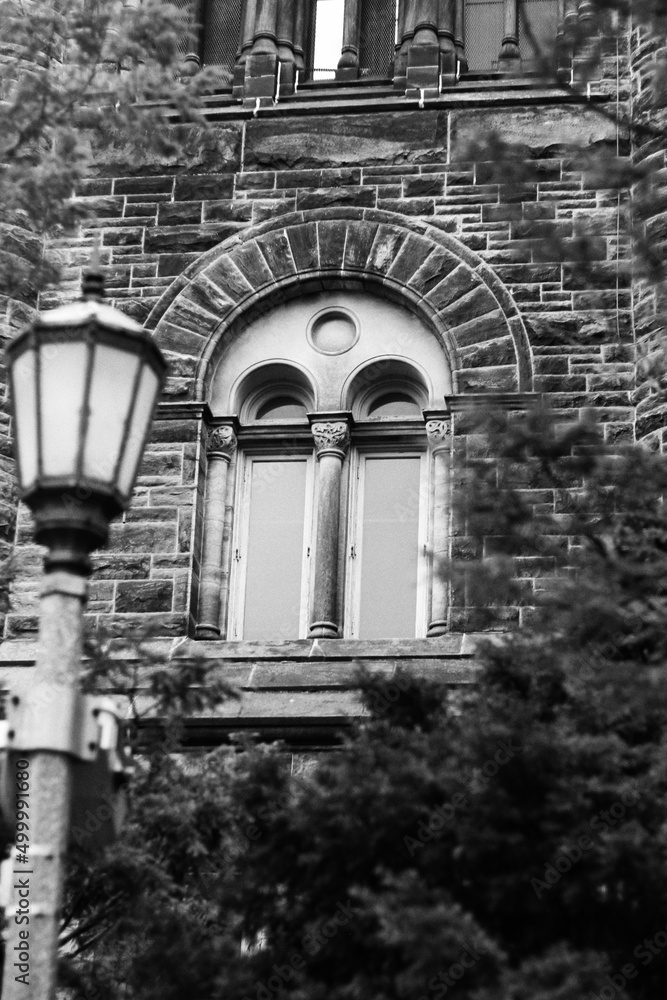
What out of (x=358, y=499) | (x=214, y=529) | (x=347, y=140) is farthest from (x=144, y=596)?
(x=347, y=140)

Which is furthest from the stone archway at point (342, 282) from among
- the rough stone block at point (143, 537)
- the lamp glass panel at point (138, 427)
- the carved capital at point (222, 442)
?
the lamp glass panel at point (138, 427)

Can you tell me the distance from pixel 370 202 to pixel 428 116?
3.18ft

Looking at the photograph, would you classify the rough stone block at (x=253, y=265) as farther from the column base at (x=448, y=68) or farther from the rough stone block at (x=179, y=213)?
the column base at (x=448, y=68)

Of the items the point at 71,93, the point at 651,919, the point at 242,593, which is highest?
the point at 71,93

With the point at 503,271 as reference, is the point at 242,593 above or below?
below

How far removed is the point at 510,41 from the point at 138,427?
9.57 meters

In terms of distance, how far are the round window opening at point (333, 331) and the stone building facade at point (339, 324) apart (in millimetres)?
18

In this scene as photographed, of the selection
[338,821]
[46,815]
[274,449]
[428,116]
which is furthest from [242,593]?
[46,815]

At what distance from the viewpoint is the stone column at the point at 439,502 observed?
13.8 meters

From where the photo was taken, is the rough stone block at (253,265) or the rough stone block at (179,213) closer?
the rough stone block at (253,265)

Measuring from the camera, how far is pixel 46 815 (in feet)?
22.0

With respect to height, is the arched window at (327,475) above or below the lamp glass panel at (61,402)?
above

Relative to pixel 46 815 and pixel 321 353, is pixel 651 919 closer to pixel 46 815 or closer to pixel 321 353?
pixel 46 815

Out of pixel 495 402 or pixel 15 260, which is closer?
pixel 15 260
